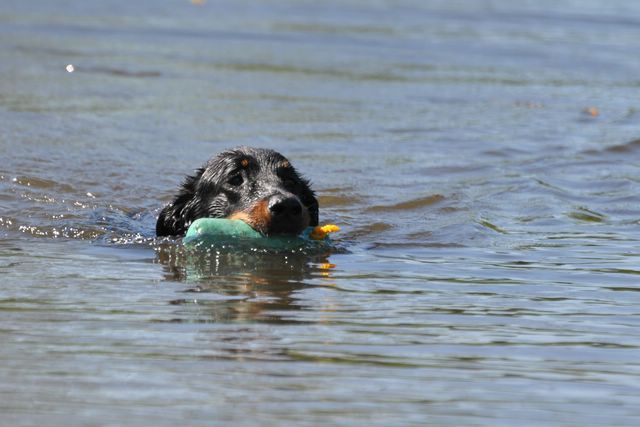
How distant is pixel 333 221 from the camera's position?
1028 centimetres

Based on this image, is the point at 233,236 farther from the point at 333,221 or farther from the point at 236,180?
the point at 333,221

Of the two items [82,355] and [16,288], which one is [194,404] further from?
[16,288]

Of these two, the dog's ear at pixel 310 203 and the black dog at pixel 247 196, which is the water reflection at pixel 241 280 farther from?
the dog's ear at pixel 310 203

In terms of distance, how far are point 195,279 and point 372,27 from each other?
15361 millimetres

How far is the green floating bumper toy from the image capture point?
7957 millimetres

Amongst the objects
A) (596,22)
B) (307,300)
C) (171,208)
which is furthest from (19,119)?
(596,22)

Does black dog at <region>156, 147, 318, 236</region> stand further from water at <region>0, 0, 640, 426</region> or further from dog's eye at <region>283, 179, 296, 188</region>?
water at <region>0, 0, 640, 426</region>

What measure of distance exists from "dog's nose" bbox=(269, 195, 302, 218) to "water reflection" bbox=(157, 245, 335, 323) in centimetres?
31

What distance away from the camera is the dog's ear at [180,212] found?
29.2 ft

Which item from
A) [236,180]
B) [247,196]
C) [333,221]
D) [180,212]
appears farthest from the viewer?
[333,221]

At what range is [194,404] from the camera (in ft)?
15.2

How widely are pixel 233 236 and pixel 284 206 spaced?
0.41 m

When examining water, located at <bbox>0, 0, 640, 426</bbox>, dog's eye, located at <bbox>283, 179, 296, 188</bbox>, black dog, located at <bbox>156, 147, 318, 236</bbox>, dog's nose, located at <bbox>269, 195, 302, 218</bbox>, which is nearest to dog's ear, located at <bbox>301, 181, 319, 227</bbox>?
black dog, located at <bbox>156, 147, 318, 236</bbox>

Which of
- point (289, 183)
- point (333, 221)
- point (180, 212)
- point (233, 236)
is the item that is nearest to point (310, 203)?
point (289, 183)
